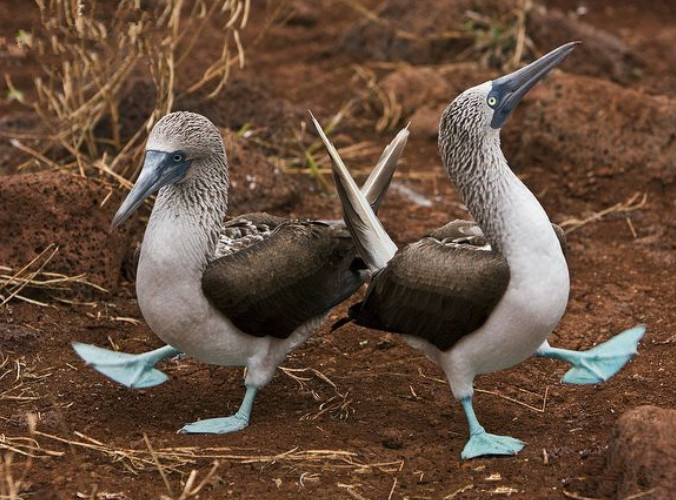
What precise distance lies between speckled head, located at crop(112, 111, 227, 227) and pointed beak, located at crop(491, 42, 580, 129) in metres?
1.19

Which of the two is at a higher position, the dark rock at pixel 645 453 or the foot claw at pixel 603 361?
the dark rock at pixel 645 453

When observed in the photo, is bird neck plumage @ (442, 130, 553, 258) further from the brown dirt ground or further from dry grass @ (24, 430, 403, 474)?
dry grass @ (24, 430, 403, 474)

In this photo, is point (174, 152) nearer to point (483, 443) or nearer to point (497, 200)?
point (497, 200)

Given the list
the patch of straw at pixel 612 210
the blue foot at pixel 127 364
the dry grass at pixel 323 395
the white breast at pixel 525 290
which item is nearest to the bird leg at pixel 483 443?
the white breast at pixel 525 290

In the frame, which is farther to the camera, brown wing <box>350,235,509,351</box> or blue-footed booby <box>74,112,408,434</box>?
blue-footed booby <box>74,112,408,434</box>

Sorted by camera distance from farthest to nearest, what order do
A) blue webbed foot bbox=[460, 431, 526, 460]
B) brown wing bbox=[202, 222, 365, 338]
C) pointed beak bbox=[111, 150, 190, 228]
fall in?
brown wing bbox=[202, 222, 365, 338]
pointed beak bbox=[111, 150, 190, 228]
blue webbed foot bbox=[460, 431, 526, 460]

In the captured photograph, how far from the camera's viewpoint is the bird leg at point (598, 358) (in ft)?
17.2

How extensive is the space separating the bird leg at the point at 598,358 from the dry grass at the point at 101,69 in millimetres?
2545

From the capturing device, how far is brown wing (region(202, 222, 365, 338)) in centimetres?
505

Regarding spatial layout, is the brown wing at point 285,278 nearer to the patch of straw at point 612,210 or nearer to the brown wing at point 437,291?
the brown wing at point 437,291

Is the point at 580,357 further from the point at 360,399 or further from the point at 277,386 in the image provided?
the point at 277,386

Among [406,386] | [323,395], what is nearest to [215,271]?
[323,395]

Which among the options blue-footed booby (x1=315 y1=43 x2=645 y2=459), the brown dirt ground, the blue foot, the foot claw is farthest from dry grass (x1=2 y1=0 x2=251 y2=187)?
the foot claw

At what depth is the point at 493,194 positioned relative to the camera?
4855 millimetres
